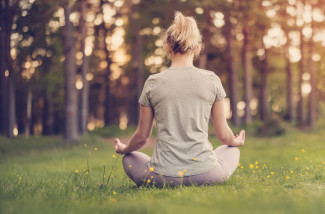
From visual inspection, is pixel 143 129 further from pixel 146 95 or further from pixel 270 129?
pixel 270 129

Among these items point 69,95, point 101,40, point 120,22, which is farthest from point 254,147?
point 101,40

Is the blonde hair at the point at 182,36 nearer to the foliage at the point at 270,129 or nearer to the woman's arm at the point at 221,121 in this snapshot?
the woman's arm at the point at 221,121

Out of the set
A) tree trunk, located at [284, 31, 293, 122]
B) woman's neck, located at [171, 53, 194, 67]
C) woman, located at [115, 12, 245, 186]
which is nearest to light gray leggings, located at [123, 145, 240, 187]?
woman, located at [115, 12, 245, 186]

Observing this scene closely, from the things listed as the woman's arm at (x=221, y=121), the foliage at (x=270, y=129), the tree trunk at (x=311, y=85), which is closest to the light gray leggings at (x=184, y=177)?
the woman's arm at (x=221, y=121)

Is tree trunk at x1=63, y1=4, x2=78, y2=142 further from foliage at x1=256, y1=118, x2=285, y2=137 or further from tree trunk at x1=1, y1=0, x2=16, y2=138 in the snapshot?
foliage at x1=256, y1=118, x2=285, y2=137

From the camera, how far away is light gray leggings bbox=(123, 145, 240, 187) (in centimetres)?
468

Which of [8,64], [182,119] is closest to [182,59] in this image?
[182,119]

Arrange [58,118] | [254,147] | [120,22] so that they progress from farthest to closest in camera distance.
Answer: [58,118] < [120,22] < [254,147]

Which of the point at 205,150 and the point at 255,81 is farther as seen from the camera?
the point at 255,81

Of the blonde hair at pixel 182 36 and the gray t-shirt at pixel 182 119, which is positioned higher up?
the blonde hair at pixel 182 36

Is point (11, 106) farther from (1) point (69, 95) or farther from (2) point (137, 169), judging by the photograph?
(2) point (137, 169)

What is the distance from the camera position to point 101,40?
113ft

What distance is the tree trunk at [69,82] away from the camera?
1797 cm

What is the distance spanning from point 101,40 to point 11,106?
15550 millimetres
